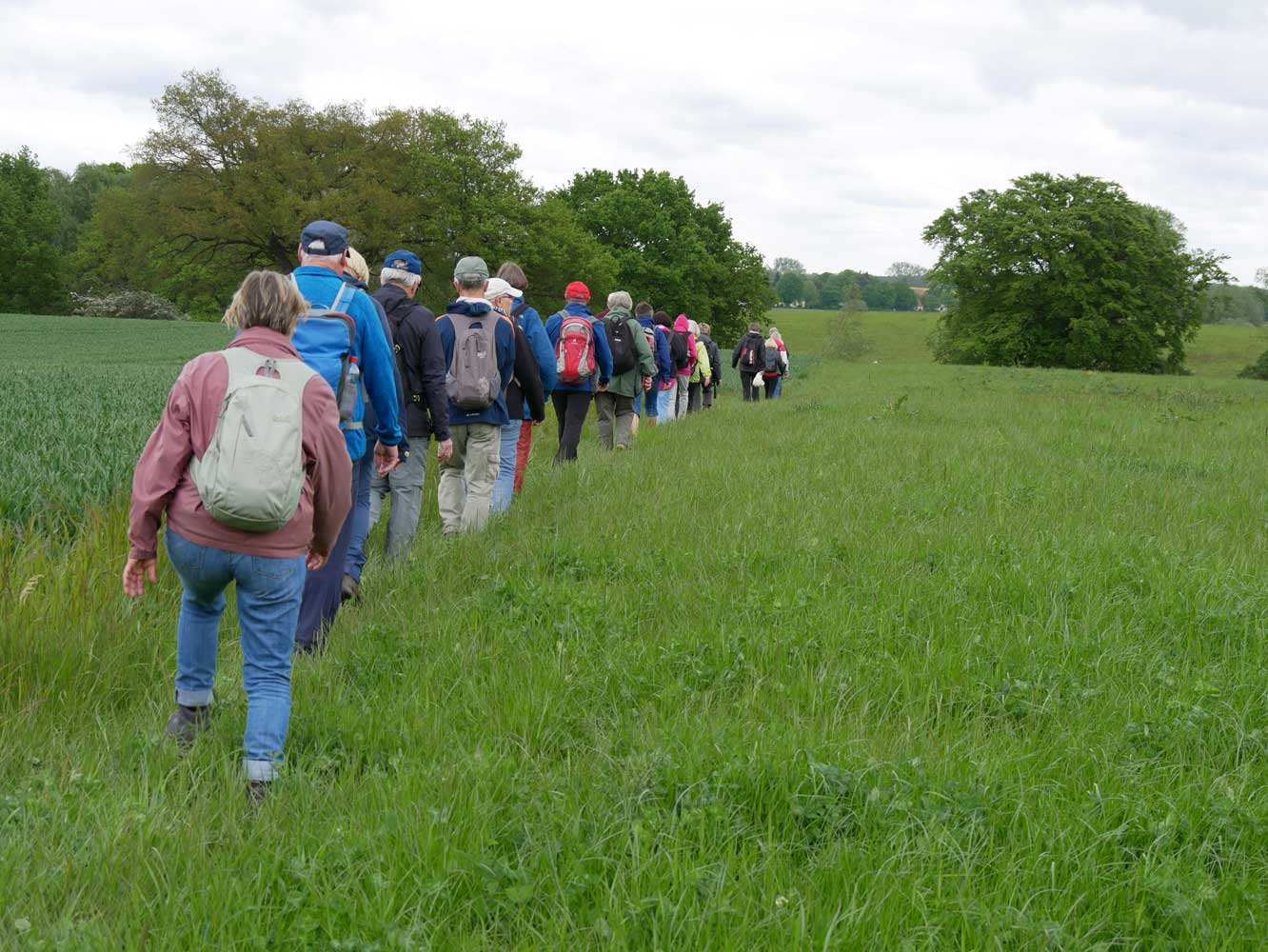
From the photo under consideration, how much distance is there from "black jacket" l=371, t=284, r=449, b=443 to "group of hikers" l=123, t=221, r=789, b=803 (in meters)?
0.01

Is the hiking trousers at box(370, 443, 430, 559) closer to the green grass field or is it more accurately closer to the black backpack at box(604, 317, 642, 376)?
the green grass field

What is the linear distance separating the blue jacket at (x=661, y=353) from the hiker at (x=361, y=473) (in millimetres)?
8513

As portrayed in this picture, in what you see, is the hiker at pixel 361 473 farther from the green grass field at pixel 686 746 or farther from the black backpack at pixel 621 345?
the black backpack at pixel 621 345

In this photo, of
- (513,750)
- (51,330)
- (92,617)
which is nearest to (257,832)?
(513,750)

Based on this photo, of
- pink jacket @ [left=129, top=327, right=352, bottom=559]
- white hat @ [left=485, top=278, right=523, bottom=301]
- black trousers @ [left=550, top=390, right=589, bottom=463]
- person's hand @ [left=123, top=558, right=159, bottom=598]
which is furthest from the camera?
black trousers @ [left=550, top=390, right=589, bottom=463]

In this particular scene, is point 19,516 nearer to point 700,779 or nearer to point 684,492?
point 684,492

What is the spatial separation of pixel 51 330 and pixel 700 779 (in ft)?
A: 156

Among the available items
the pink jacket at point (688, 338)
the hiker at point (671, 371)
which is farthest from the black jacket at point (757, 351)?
the hiker at point (671, 371)

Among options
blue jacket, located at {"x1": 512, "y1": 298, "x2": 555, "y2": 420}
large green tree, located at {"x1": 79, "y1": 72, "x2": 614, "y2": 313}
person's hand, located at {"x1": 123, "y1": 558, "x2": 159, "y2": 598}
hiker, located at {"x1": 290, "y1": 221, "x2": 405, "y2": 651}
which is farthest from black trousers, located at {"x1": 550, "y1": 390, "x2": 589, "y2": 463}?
large green tree, located at {"x1": 79, "y1": 72, "x2": 614, "y2": 313}

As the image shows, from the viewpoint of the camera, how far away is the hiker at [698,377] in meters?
18.8

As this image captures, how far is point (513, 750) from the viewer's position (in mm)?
3461

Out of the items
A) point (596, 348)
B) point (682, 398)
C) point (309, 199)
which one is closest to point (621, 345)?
point (596, 348)

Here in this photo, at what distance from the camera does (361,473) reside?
5.65 metres

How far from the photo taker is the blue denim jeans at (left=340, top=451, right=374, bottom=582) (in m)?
5.70
